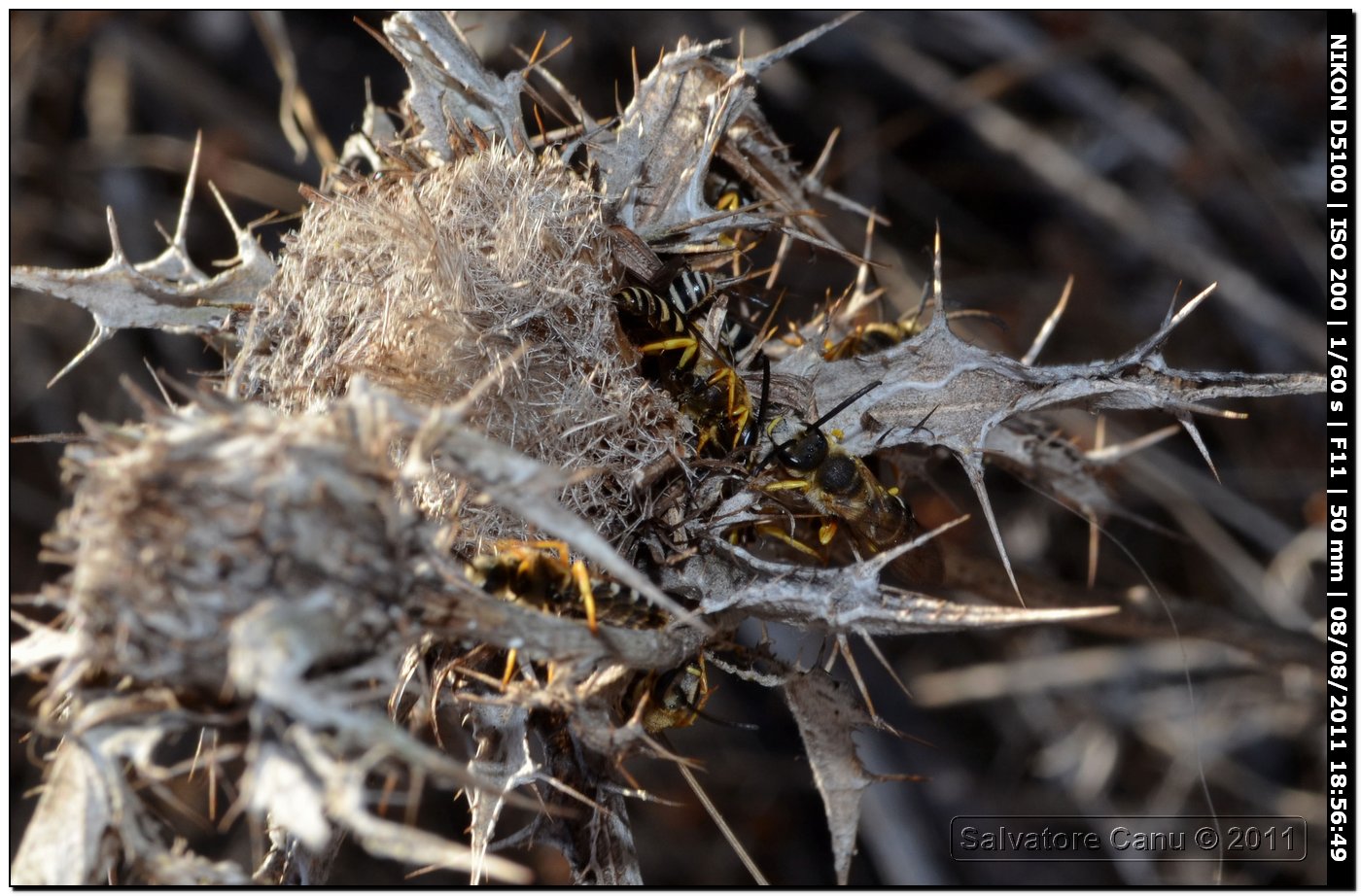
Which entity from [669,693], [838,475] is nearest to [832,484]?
[838,475]

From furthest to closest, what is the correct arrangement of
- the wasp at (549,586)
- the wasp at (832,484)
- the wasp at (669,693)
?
the wasp at (832,484), the wasp at (669,693), the wasp at (549,586)

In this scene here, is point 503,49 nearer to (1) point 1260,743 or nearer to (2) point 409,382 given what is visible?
(2) point 409,382

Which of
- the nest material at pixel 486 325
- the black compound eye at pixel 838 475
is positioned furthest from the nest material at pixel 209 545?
the black compound eye at pixel 838 475

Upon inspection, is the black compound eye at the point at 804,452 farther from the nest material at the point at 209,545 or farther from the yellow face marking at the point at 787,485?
the nest material at the point at 209,545

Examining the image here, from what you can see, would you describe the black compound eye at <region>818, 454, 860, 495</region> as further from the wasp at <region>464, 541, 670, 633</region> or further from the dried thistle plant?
the wasp at <region>464, 541, 670, 633</region>

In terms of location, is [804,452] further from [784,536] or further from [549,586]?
[549,586]

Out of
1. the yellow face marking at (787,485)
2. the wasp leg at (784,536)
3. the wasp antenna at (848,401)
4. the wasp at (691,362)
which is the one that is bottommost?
the wasp leg at (784,536)

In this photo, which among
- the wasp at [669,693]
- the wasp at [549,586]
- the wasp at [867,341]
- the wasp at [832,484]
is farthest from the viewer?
the wasp at [867,341]

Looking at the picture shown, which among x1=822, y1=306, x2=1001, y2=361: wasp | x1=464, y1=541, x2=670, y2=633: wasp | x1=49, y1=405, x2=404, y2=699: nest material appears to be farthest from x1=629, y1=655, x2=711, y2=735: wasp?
x1=822, y1=306, x2=1001, y2=361: wasp
